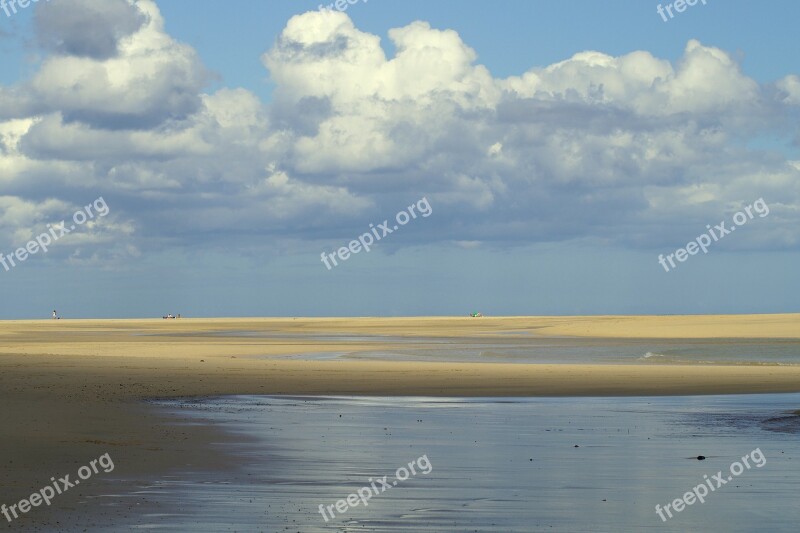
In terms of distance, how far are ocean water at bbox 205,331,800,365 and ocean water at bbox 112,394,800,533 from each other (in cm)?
2394

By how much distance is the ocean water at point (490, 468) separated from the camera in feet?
48.3

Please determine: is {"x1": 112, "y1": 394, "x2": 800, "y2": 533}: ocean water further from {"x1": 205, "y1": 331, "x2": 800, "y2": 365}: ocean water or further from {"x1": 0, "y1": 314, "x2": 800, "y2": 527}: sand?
{"x1": 205, "y1": 331, "x2": 800, "y2": 365}: ocean water

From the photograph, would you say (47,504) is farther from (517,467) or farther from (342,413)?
(342,413)

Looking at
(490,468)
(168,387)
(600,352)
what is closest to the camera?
(490,468)

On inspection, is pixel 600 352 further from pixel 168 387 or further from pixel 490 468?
pixel 490 468

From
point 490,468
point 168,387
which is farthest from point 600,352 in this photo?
point 490,468

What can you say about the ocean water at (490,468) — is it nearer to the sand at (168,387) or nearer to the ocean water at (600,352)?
the sand at (168,387)

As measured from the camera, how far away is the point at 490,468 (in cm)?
1895

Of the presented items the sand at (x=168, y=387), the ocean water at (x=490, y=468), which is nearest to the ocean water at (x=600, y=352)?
the sand at (x=168, y=387)

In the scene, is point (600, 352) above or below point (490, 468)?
above

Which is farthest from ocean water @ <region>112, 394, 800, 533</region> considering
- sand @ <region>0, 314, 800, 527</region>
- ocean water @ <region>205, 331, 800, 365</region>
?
ocean water @ <region>205, 331, 800, 365</region>

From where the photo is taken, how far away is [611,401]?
32312 millimetres

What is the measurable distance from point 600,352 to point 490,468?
4320cm

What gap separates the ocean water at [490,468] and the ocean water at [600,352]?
23937mm
